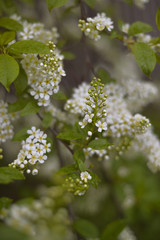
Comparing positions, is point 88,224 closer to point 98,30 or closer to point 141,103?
point 141,103

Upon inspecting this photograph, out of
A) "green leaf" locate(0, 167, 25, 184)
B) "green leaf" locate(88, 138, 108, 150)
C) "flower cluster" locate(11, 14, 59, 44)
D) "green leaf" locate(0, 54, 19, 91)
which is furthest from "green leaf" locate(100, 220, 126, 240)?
"flower cluster" locate(11, 14, 59, 44)

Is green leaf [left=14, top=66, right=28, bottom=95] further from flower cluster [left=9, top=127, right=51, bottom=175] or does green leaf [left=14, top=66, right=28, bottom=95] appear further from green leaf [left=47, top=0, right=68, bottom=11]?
green leaf [left=47, top=0, right=68, bottom=11]

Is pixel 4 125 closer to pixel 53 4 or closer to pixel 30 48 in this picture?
pixel 30 48

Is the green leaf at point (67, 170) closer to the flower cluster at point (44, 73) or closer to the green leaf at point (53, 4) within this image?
the flower cluster at point (44, 73)

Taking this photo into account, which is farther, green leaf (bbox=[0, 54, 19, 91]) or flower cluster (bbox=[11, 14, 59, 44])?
flower cluster (bbox=[11, 14, 59, 44])

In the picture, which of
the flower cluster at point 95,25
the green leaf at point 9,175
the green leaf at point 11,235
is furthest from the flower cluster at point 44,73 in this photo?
the green leaf at point 11,235
